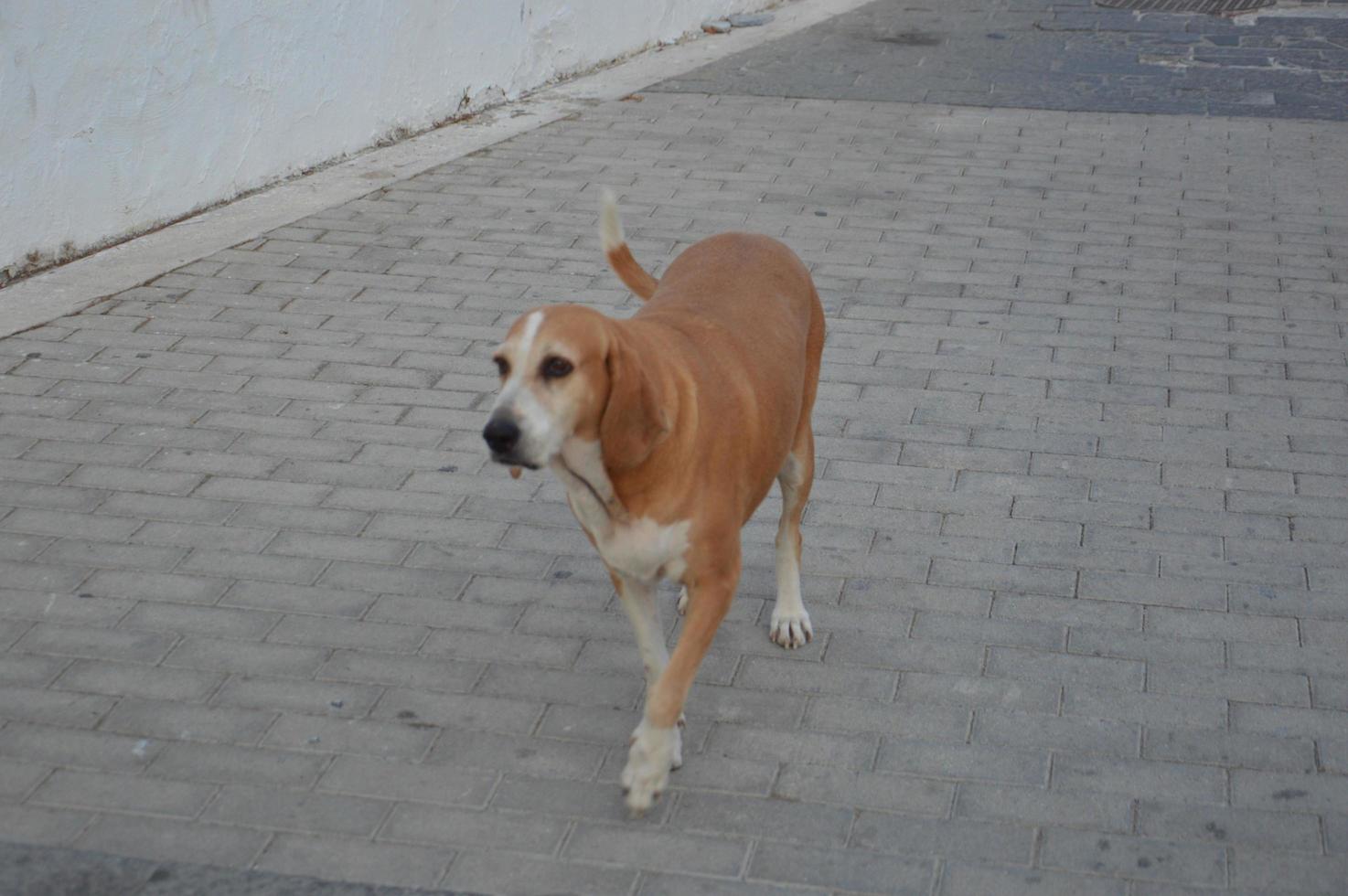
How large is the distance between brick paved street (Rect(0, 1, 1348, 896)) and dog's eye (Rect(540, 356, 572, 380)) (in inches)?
43.6

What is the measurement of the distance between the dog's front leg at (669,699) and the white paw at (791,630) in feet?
2.48

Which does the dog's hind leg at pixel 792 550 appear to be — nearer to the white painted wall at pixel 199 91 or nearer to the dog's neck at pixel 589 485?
the dog's neck at pixel 589 485

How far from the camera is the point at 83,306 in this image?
674 centimetres

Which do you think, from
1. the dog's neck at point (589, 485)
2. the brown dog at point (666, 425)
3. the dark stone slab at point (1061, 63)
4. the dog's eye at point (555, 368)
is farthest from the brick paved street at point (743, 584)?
the dark stone slab at point (1061, 63)

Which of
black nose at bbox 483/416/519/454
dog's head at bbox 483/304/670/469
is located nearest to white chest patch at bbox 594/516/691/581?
dog's head at bbox 483/304/670/469

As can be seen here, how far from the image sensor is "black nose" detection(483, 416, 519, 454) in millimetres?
3029

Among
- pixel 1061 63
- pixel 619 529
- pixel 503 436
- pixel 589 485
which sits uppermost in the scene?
pixel 503 436

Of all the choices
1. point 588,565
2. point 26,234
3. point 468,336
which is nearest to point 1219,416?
point 588,565

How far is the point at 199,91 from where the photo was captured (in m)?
7.93

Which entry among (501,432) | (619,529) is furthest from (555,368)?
(619,529)

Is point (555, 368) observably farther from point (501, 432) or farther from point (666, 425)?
point (666, 425)

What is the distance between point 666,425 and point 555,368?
0.31 meters

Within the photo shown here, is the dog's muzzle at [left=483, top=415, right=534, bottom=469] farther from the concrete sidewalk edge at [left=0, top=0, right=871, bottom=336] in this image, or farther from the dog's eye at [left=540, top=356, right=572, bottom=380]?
the concrete sidewalk edge at [left=0, top=0, right=871, bottom=336]

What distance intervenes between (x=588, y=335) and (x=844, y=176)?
5890 millimetres
